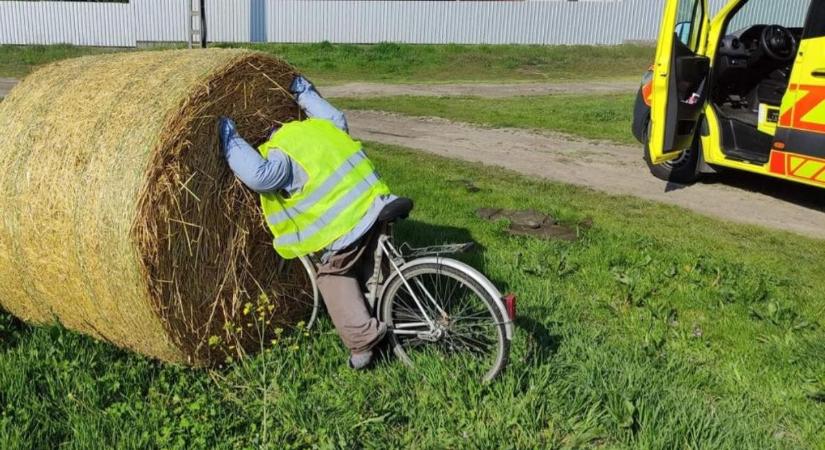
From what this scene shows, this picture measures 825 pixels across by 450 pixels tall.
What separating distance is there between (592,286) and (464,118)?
28.4 ft

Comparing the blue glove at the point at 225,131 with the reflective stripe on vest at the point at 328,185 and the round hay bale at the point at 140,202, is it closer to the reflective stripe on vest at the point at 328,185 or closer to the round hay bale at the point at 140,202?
the round hay bale at the point at 140,202

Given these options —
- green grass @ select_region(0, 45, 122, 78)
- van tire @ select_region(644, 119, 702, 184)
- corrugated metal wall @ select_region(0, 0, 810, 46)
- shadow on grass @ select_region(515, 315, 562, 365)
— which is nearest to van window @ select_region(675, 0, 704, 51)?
van tire @ select_region(644, 119, 702, 184)

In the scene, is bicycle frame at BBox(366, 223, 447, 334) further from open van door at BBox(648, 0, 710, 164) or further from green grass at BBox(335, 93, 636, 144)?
green grass at BBox(335, 93, 636, 144)

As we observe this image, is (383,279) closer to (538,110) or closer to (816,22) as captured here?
(816,22)

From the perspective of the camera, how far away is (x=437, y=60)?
2525cm

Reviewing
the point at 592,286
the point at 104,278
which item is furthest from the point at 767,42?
the point at 104,278

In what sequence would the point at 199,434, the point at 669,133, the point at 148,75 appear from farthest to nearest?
the point at 669,133 → the point at 148,75 → the point at 199,434

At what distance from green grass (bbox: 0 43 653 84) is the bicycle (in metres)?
17.1

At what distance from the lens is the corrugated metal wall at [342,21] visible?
84.8 feet

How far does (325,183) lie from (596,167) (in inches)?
256

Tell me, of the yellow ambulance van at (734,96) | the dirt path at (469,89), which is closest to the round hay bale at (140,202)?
the yellow ambulance van at (734,96)

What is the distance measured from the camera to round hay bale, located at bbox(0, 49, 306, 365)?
362cm

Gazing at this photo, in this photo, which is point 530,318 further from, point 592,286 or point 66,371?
point 66,371

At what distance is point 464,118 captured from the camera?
1348 cm
